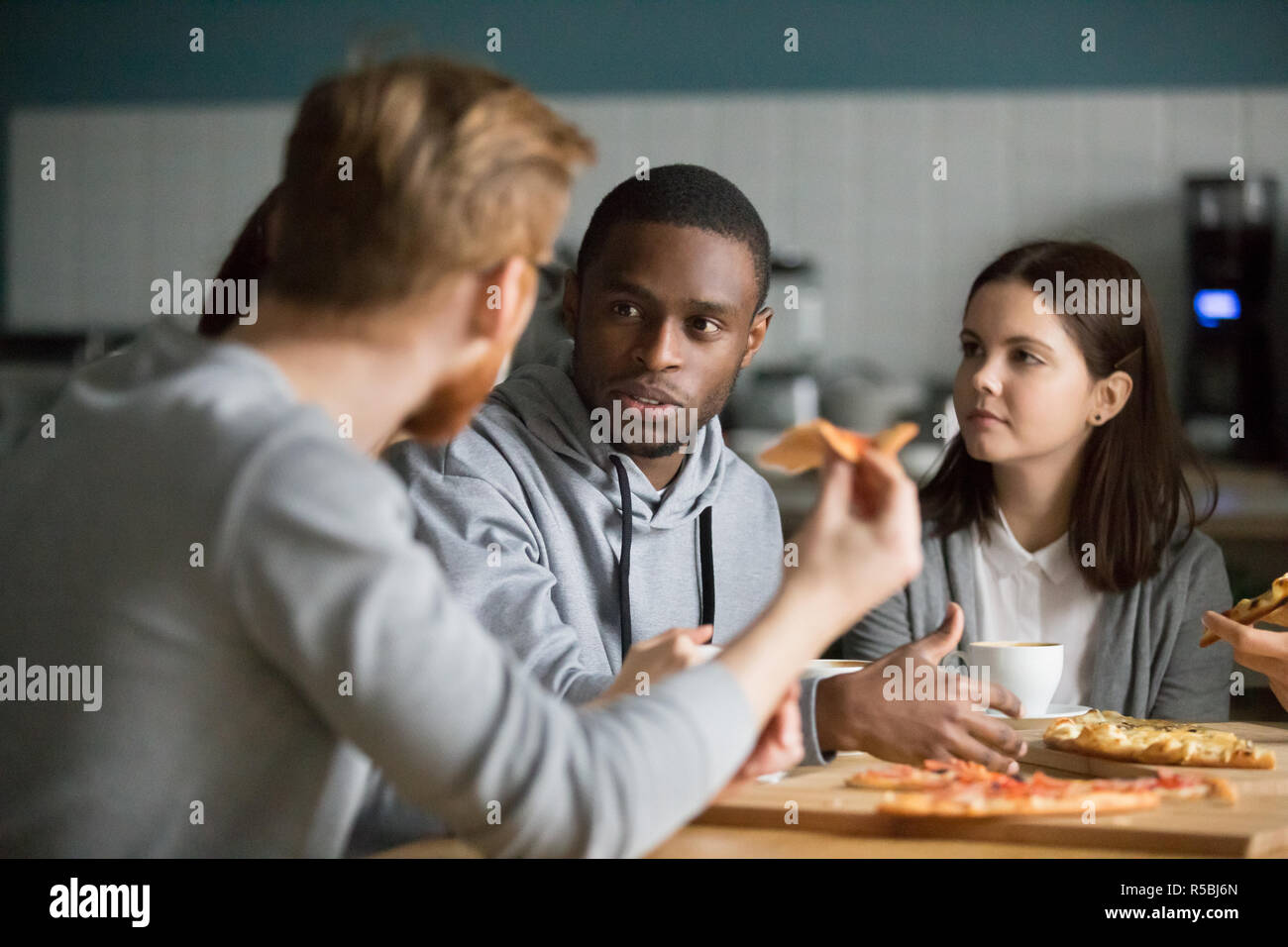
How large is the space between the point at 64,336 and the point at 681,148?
6.76ft

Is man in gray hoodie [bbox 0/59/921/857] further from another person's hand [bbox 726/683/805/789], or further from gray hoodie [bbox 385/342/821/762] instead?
gray hoodie [bbox 385/342/821/762]

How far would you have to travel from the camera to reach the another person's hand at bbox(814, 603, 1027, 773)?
1119 mm

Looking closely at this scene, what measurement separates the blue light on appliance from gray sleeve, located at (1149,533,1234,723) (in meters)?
2.01

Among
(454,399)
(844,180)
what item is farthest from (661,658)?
(844,180)

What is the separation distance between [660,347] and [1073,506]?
2.56 feet

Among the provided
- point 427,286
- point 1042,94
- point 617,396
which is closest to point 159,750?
point 427,286

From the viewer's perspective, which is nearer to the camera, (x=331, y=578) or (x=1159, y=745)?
(x=331, y=578)

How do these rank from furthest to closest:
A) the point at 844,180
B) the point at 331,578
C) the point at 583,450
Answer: the point at 844,180
the point at 583,450
the point at 331,578

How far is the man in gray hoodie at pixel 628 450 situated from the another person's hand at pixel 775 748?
16.8 inches

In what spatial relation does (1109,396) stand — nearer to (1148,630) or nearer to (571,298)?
(1148,630)

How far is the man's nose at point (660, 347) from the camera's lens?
4.82 feet

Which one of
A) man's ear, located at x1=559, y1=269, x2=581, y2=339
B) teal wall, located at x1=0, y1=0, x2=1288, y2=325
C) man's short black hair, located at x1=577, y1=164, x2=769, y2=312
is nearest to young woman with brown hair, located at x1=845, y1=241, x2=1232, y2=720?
man's short black hair, located at x1=577, y1=164, x2=769, y2=312

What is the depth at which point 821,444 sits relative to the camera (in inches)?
36.2

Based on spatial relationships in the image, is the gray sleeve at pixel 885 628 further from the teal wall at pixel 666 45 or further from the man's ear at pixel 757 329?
the teal wall at pixel 666 45
